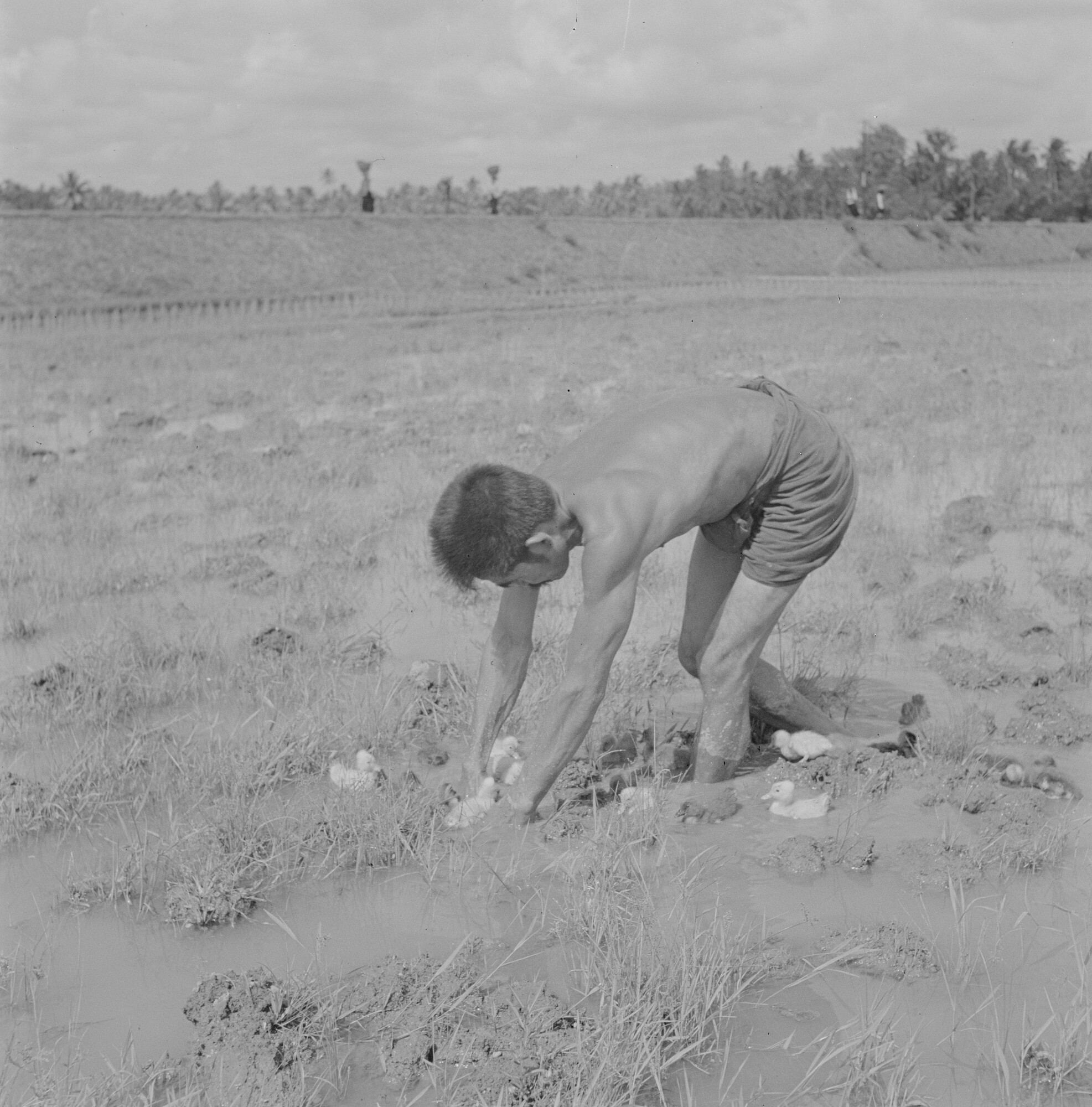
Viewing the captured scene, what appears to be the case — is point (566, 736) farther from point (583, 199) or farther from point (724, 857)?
point (583, 199)

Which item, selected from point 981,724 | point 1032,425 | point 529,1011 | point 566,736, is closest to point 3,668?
point 566,736

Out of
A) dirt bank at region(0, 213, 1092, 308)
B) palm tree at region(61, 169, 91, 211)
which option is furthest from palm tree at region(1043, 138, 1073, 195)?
palm tree at region(61, 169, 91, 211)

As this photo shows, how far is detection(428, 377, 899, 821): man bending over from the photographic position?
3.38 m

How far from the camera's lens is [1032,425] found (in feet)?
35.9

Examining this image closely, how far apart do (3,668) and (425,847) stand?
264cm

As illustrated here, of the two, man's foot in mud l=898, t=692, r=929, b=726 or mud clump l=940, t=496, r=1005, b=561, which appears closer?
man's foot in mud l=898, t=692, r=929, b=726

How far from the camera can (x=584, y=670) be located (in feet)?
11.4

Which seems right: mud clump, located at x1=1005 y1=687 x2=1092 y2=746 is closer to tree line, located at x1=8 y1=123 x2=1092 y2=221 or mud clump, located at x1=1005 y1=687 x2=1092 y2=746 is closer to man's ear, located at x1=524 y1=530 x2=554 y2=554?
man's ear, located at x1=524 y1=530 x2=554 y2=554

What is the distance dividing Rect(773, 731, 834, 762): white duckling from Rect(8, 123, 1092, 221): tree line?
49002 mm

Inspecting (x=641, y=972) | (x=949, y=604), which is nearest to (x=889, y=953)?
(x=641, y=972)

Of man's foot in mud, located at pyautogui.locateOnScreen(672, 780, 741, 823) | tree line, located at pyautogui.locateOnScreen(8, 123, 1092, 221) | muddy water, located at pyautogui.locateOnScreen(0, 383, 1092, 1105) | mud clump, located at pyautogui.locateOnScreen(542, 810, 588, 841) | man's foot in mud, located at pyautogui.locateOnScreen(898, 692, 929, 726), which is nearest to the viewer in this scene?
muddy water, located at pyautogui.locateOnScreen(0, 383, 1092, 1105)

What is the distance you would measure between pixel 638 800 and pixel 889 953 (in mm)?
994

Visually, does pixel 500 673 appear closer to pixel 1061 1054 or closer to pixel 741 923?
pixel 741 923

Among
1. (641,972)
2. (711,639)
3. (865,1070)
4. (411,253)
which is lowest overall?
(865,1070)
